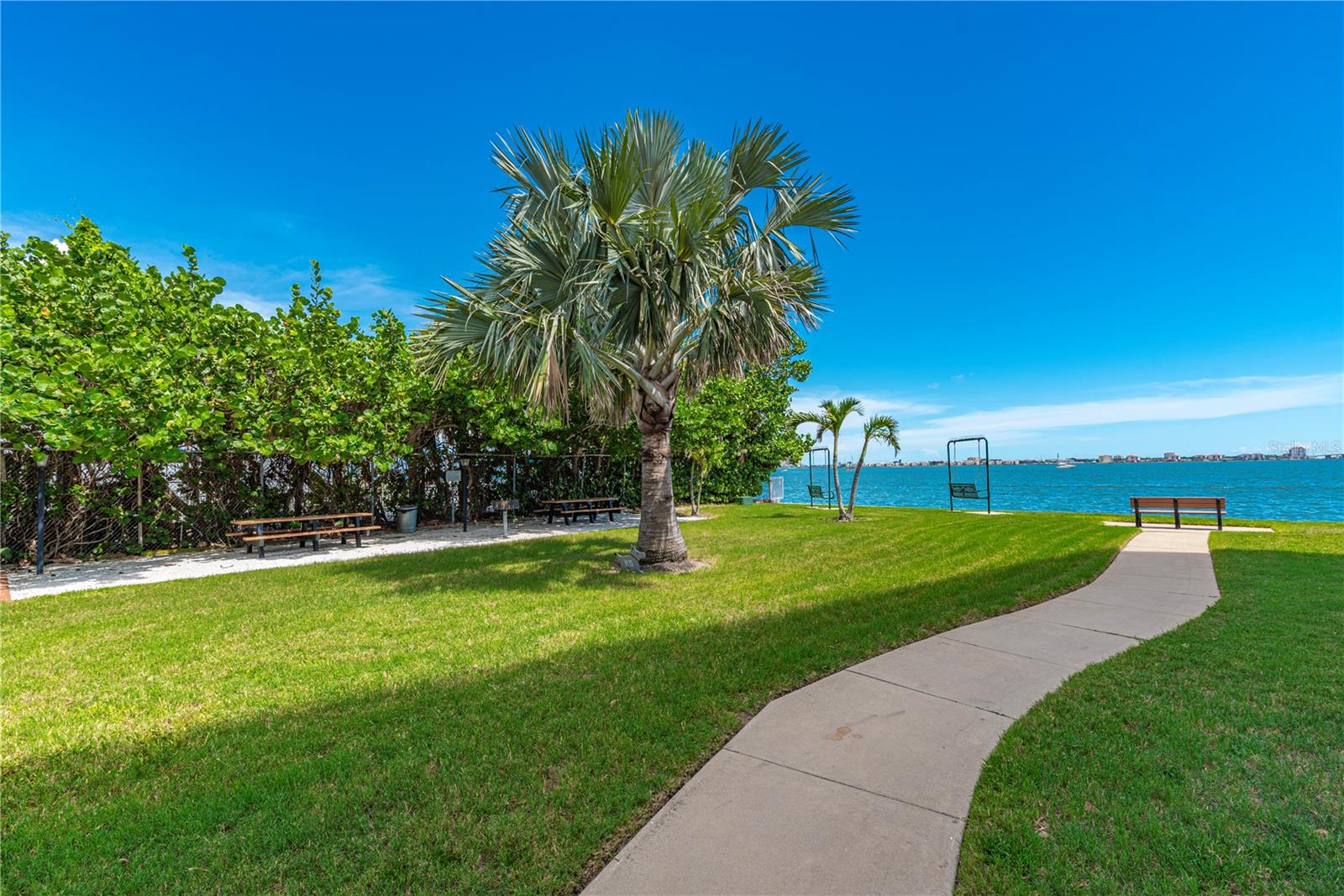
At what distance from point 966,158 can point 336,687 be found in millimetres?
17564

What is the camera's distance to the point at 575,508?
1573 cm

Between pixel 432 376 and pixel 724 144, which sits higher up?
pixel 724 144

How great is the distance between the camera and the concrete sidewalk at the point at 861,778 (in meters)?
1.93

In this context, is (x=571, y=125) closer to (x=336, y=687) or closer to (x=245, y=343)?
(x=336, y=687)

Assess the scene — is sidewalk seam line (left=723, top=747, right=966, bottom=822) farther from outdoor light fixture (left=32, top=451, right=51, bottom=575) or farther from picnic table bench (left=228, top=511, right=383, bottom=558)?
outdoor light fixture (left=32, top=451, right=51, bottom=575)

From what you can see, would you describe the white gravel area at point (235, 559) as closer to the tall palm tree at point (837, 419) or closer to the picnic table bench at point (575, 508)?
the picnic table bench at point (575, 508)

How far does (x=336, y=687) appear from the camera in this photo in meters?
3.73

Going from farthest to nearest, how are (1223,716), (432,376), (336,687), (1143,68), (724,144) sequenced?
(432,376) → (1143,68) → (724,144) → (336,687) → (1223,716)

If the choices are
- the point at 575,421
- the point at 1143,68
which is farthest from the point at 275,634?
the point at 1143,68

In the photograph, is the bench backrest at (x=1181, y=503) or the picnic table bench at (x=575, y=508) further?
the picnic table bench at (x=575, y=508)

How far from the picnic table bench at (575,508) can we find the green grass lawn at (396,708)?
7311 millimetres

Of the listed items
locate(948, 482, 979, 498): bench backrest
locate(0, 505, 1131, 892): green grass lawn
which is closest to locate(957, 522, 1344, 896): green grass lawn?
locate(0, 505, 1131, 892): green grass lawn

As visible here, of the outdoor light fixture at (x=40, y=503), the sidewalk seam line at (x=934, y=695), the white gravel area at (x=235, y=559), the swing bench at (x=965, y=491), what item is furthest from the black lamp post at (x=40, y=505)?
the swing bench at (x=965, y=491)

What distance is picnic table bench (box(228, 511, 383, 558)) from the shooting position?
393 inches
